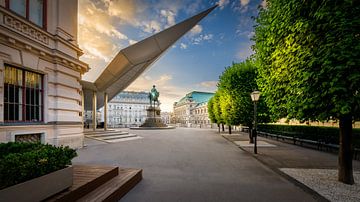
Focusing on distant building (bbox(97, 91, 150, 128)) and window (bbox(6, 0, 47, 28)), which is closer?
window (bbox(6, 0, 47, 28))

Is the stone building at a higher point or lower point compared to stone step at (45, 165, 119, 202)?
higher

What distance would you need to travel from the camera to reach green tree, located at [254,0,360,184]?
14.3 ft

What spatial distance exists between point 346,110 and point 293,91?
1553 millimetres

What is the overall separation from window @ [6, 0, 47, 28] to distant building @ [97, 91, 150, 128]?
A: 8182 centimetres

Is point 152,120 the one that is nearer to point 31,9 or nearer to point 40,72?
point 40,72

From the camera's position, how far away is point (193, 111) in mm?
98500

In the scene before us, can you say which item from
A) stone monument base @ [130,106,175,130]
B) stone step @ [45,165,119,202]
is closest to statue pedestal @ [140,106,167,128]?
stone monument base @ [130,106,175,130]

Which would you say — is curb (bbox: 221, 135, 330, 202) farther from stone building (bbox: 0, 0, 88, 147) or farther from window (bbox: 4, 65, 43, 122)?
window (bbox: 4, 65, 43, 122)

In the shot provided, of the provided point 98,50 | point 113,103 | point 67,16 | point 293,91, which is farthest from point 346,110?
point 113,103

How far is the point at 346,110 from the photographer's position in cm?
420

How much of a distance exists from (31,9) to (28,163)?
401 inches

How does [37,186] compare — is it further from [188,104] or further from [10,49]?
[188,104]

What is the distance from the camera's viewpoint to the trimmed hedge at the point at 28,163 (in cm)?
288

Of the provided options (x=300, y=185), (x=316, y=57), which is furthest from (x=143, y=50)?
(x=300, y=185)
